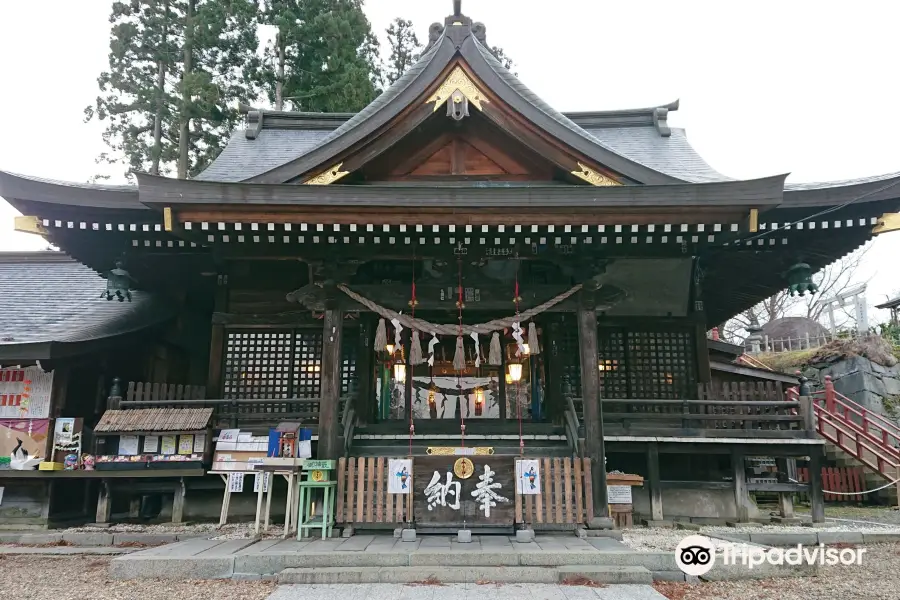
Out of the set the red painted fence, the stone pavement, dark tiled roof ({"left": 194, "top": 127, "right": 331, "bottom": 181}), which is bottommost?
the red painted fence

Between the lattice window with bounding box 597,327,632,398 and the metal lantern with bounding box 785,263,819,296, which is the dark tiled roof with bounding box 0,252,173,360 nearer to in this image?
the lattice window with bounding box 597,327,632,398

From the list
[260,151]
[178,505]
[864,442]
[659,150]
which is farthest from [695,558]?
[260,151]

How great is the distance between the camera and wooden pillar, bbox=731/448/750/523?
9391 millimetres

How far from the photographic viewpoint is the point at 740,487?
9.47 metres

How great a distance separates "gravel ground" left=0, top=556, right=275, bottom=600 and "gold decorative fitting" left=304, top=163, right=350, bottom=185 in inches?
207

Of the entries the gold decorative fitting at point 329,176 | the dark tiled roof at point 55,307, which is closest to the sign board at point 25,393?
the dark tiled roof at point 55,307

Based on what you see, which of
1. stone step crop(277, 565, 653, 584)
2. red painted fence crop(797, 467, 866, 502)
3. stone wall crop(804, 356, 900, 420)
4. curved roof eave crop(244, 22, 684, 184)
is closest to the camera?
stone step crop(277, 565, 653, 584)

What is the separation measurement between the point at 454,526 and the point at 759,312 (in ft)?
125

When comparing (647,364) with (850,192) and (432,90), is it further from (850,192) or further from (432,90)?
(432,90)

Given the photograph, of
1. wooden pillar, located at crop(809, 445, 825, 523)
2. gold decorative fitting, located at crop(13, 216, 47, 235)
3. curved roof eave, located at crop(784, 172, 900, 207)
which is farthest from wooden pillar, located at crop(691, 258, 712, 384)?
gold decorative fitting, located at crop(13, 216, 47, 235)

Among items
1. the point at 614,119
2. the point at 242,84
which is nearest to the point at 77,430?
the point at 614,119

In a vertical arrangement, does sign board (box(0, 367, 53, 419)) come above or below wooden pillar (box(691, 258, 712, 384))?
below

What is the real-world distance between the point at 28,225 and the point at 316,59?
58.8 feet

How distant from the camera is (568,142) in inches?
329
